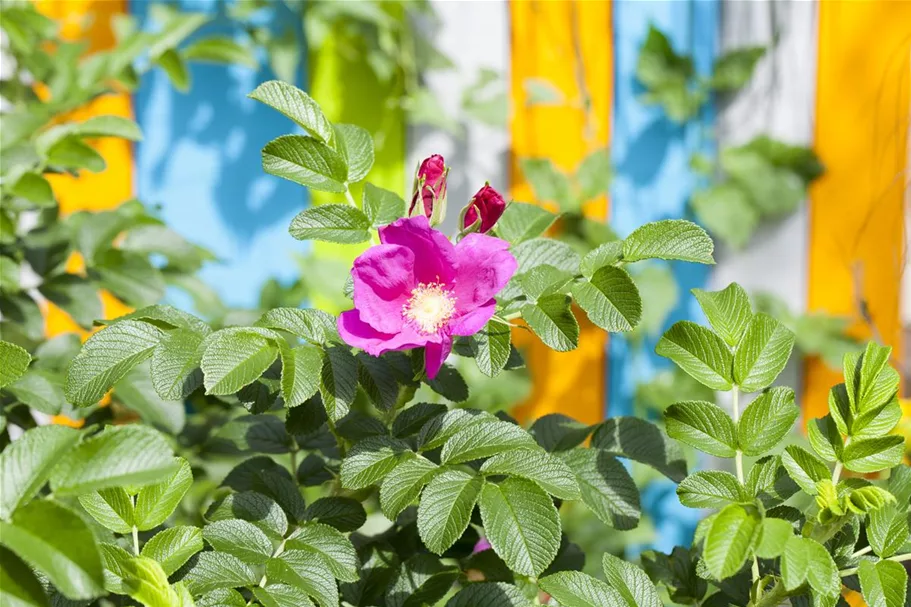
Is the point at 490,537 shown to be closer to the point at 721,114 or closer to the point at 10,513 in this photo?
the point at 10,513

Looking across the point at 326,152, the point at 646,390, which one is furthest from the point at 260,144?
the point at 326,152

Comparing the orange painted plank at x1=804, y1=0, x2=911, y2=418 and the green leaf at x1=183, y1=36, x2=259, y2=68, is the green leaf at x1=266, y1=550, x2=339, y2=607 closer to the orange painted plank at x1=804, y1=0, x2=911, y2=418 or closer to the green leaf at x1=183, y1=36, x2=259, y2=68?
the green leaf at x1=183, y1=36, x2=259, y2=68

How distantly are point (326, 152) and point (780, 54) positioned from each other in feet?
5.04

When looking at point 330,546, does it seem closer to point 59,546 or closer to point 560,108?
point 59,546

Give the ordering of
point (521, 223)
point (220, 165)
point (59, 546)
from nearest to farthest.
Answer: point (59, 546), point (521, 223), point (220, 165)

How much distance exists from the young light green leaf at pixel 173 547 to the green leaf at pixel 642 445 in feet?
1.12

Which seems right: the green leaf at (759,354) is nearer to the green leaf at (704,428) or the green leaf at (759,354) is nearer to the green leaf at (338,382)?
the green leaf at (704,428)

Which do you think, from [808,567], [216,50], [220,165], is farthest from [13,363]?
[220,165]

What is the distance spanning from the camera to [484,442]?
0.64 m

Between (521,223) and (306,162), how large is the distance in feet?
0.65

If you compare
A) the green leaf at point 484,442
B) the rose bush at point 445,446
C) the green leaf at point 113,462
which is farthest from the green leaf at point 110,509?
the green leaf at point 484,442

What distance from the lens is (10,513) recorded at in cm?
48

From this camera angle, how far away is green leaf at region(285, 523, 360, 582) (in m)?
0.62

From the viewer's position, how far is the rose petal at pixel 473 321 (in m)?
0.62
